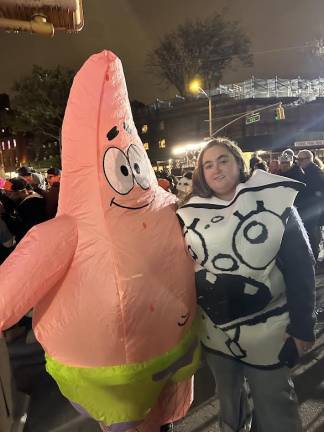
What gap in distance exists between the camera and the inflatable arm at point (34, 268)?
1632 millimetres

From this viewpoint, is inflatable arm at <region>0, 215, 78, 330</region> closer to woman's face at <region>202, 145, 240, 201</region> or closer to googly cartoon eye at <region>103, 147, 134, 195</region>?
googly cartoon eye at <region>103, 147, 134, 195</region>

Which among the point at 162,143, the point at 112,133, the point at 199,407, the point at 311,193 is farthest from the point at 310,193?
the point at 162,143

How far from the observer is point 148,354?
70.0 inches

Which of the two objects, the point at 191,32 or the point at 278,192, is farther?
the point at 191,32

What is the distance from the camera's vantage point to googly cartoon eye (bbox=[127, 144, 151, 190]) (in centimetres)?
189

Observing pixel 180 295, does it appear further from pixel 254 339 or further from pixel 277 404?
pixel 277 404

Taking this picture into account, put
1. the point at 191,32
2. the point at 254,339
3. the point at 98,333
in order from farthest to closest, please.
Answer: the point at 191,32 < the point at 254,339 < the point at 98,333

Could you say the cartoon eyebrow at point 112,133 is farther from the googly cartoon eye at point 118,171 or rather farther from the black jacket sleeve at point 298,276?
the black jacket sleeve at point 298,276

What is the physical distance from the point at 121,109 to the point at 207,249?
30.8 inches

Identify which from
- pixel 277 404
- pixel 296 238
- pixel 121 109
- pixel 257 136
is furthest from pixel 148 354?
pixel 257 136

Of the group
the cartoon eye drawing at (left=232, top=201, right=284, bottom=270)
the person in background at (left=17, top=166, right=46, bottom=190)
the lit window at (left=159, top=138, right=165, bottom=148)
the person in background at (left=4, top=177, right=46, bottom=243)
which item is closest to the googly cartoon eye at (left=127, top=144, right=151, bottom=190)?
the cartoon eye drawing at (left=232, top=201, right=284, bottom=270)

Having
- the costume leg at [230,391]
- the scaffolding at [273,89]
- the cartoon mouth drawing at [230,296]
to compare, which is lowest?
the costume leg at [230,391]

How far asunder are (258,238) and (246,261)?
0.11 meters

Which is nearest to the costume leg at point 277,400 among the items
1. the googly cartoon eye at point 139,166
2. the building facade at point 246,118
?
the googly cartoon eye at point 139,166
